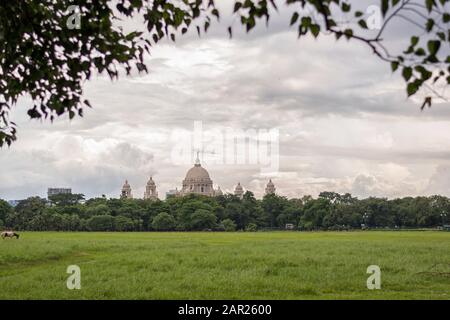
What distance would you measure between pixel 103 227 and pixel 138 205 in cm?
1463

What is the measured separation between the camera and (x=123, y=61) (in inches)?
438

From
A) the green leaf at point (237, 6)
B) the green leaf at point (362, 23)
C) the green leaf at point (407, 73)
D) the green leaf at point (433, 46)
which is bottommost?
the green leaf at point (407, 73)

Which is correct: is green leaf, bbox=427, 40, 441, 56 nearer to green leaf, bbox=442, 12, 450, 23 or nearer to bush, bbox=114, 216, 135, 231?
green leaf, bbox=442, 12, 450, 23

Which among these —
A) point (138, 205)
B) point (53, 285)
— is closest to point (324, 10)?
point (53, 285)

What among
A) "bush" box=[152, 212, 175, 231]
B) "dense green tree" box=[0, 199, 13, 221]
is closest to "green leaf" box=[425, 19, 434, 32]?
"bush" box=[152, 212, 175, 231]

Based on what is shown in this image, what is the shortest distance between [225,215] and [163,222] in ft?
57.1

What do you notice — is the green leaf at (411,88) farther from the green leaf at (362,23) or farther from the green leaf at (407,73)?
the green leaf at (362,23)

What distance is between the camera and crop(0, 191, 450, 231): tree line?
104 metres

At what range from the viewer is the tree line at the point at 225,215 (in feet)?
341

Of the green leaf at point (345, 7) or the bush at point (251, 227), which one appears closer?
the green leaf at point (345, 7)

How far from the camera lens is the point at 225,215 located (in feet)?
393

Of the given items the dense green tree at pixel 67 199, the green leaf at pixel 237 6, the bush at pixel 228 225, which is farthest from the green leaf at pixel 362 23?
the dense green tree at pixel 67 199

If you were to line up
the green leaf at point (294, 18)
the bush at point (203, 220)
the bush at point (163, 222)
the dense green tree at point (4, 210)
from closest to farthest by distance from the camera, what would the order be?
the green leaf at point (294, 18) → the bush at point (163, 222) → the bush at point (203, 220) → the dense green tree at point (4, 210)
